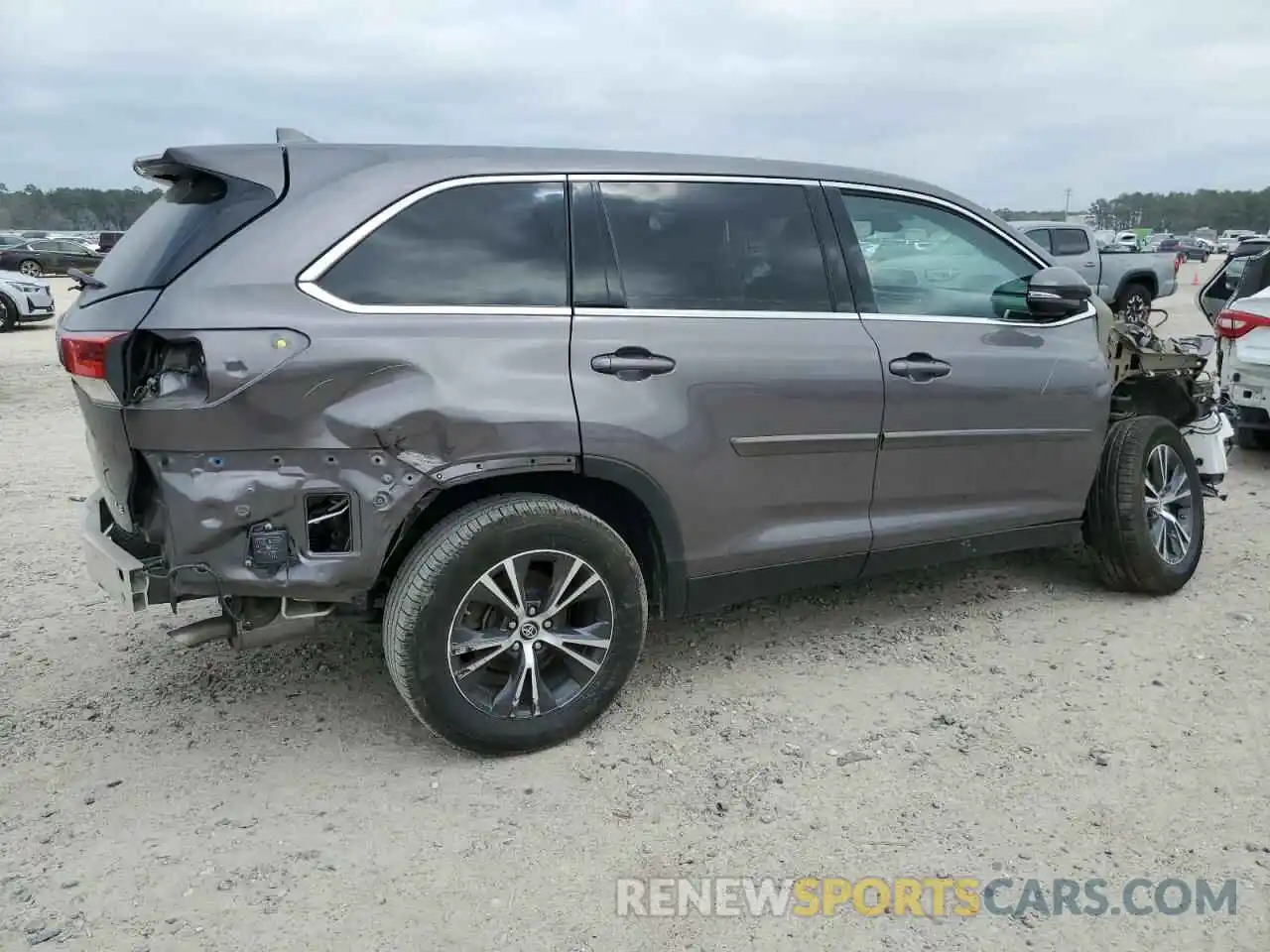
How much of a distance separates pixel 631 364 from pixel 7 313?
1763cm

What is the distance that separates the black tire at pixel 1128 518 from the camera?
431cm

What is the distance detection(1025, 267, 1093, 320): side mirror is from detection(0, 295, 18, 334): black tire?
17858 mm

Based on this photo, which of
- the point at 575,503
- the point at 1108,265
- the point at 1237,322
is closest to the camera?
→ the point at 575,503

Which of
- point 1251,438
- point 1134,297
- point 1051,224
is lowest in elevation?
point 1251,438

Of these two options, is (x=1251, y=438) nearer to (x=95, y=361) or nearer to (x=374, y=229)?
(x=374, y=229)

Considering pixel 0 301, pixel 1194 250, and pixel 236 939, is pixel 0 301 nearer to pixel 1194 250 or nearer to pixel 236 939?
pixel 236 939

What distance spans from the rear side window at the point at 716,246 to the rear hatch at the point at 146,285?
1.11 meters

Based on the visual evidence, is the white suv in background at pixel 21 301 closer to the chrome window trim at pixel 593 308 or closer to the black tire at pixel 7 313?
the black tire at pixel 7 313

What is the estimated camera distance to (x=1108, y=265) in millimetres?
17344

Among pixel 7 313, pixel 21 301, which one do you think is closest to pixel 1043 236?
pixel 21 301

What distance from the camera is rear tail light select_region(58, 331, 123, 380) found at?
2.74m

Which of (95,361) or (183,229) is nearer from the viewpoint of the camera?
(95,361)

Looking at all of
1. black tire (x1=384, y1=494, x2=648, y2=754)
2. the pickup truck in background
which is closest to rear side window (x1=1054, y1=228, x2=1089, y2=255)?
the pickup truck in background

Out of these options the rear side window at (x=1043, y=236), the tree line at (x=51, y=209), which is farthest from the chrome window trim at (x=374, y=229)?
the tree line at (x=51, y=209)
